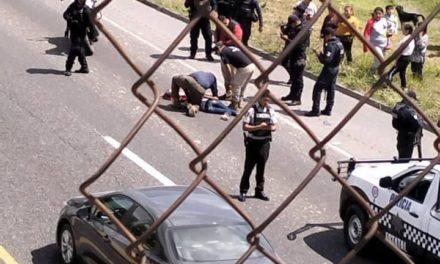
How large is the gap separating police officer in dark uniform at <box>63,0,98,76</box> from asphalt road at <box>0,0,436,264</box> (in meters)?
0.28

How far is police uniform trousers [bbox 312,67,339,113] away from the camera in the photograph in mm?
15602

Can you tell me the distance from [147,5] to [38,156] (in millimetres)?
10779

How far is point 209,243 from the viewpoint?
8070 mm

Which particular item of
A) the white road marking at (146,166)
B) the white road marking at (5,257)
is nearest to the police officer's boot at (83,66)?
the white road marking at (146,166)

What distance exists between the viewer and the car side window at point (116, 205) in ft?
28.1

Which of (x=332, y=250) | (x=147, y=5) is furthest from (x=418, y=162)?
(x=147, y=5)

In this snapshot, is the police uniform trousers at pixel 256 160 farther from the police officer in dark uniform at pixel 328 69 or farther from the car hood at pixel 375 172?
the police officer in dark uniform at pixel 328 69

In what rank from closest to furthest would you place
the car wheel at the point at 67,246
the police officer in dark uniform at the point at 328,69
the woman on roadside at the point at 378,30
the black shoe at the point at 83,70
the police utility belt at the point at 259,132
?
1. the car wheel at the point at 67,246
2. the police utility belt at the point at 259,132
3. the police officer in dark uniform at the point at 328,69
4. the black shoe at the point at 83,70
5. the woman on roadside at the point at 378,30

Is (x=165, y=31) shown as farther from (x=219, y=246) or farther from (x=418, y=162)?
(x=219, y=246)

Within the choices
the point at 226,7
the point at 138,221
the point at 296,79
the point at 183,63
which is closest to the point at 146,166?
the point at 296,79

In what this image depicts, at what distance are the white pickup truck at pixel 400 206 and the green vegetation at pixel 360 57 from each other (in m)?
3.92

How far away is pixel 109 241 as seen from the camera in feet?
27.6

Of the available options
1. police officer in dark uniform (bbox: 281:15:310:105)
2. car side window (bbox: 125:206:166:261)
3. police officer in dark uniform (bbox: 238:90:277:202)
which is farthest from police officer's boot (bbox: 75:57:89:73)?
car side window (bbox: 125:206:166:261)

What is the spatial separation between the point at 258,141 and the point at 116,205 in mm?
3133
